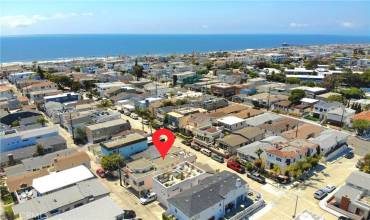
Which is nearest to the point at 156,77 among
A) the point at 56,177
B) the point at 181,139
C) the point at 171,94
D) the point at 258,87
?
the point at 171,94

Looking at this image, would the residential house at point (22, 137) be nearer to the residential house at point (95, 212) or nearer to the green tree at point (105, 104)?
the green tree at point (105, 104)

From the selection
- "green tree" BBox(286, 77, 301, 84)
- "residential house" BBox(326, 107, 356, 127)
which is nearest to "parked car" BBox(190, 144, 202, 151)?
"residential house" BBox(326, 107, 356, 127)

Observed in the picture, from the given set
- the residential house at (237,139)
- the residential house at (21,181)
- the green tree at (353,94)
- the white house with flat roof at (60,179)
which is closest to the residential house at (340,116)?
the green tree at (353,94)

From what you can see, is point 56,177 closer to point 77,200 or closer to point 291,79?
point 77,200

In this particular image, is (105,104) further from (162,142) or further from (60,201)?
(60,201)

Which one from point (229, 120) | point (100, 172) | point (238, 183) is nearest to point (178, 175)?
point (238, 183)

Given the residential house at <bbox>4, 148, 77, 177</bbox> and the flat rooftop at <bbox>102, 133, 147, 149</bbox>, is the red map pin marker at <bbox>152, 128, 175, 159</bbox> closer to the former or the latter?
the flat rooftop at <bbox>102, 133, 147, 149</bbox>

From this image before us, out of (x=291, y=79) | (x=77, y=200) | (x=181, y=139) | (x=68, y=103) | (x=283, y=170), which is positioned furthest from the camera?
(x=291, y=79)
